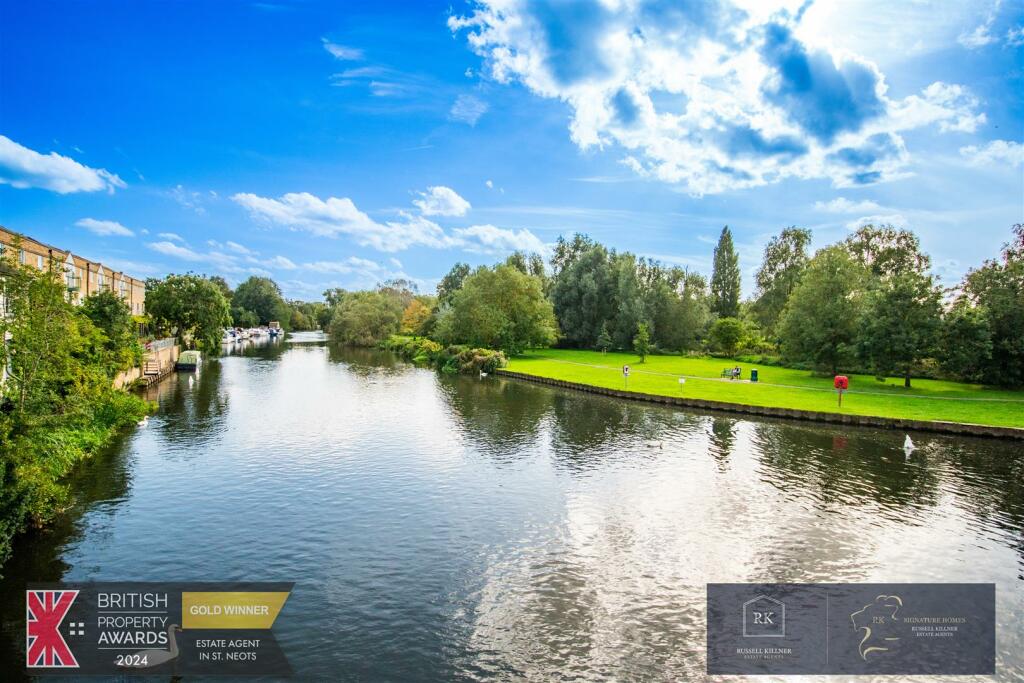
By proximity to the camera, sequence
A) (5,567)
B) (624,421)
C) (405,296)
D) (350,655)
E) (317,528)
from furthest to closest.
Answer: (405,296) < (624,421) < (317,528) < (5,567) < (350,655)

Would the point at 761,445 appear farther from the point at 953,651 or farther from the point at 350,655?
the point at 350,655

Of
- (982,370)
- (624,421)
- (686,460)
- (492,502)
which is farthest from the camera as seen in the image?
(982,370)

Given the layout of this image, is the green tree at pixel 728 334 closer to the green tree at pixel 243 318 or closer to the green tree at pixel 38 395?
the green tree at pixel 38 395

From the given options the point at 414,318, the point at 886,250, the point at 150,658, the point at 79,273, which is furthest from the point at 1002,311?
the point at 414,318

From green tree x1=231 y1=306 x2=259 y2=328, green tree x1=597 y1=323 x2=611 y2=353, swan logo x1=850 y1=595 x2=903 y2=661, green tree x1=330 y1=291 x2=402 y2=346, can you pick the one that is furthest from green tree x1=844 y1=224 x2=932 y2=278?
green tree x1=231 y1=306 x2=259 y2=328

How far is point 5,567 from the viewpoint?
14.8 m

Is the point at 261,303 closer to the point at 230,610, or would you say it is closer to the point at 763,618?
the point at 230,610

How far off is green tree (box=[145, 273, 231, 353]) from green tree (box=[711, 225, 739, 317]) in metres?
77.6

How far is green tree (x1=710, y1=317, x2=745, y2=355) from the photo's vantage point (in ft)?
256

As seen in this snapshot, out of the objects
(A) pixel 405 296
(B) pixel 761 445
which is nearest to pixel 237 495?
(B) pixel 761 445

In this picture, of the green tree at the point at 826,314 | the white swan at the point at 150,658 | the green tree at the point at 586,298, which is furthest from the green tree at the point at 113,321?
the green tree at the point at 586,298

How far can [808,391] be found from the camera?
45.9 meters

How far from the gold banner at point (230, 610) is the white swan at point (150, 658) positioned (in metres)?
0.81

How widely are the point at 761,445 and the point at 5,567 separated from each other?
3100cm
